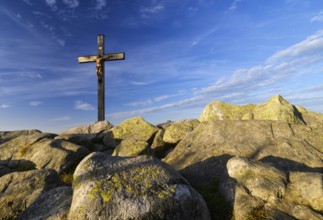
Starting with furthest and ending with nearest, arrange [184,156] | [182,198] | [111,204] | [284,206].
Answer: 1. [184,156]
2. [284,206]
3. [182,198]
4. [111,204]

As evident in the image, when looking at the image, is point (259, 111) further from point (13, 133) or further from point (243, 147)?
point (13, 133)

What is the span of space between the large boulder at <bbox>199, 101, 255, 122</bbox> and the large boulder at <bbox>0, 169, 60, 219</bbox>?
12646 millimetres

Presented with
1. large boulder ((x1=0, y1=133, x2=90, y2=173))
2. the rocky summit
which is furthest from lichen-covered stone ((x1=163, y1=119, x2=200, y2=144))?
large boulder ((x1=0, y1=133, x2=90, y2=173))

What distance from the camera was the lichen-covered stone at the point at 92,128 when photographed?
25078 mm

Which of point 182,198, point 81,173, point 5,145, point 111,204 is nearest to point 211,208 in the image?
point 182,198

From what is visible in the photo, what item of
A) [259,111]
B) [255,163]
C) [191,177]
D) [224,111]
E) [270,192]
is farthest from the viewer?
[224,111]

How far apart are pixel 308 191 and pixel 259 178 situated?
1.73 meters

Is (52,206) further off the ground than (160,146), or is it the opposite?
(52,206)

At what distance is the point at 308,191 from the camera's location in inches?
399

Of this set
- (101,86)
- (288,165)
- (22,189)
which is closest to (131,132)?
(101,86)

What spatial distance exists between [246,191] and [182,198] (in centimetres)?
297

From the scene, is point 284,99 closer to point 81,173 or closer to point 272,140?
point 272,140

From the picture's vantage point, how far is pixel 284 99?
20641 millimetres

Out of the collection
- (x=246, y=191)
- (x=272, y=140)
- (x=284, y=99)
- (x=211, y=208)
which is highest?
(x=284, y=99)
